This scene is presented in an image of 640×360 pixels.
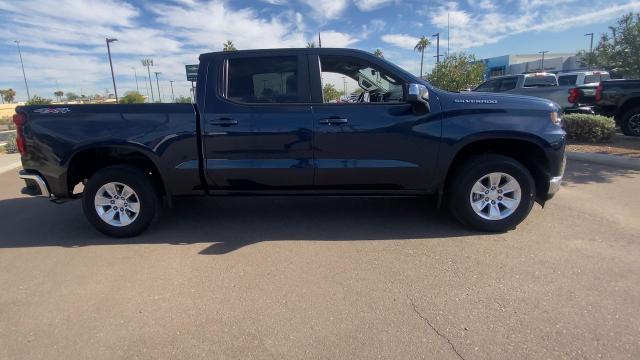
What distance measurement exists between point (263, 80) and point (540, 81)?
12.5 metres

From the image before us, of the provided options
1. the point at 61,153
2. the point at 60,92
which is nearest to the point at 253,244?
the point at 61,153

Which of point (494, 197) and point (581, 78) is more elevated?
point (581, 78)

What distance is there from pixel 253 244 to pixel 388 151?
1675mm

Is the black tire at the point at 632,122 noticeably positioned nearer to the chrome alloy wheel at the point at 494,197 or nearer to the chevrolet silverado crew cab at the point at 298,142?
the chevrolet silverado crew cab at the point at 298,142

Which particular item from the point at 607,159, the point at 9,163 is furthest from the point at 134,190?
the point at 607,159

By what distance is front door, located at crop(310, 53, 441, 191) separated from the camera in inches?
161

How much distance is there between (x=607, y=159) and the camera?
745 cm

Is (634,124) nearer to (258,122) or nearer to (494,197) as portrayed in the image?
(494,197)

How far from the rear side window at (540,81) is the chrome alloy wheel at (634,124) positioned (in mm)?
4193

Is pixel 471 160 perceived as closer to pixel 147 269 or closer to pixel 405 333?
pixel 405 333

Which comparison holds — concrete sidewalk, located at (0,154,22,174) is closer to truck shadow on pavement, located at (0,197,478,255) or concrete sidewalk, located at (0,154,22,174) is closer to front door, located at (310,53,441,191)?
truck shadow on pavement, located at (0,197,478,255)

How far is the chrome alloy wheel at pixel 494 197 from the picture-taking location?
422 centimetres

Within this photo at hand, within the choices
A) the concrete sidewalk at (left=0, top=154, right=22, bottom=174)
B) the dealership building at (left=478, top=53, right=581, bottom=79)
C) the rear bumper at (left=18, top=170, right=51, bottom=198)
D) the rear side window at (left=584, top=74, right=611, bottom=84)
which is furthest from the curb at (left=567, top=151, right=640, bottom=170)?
the dealership building at (left=478, top=53, right=581, bottom=79)

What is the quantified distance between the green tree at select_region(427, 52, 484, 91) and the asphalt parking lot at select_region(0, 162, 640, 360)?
19108 millimetres
